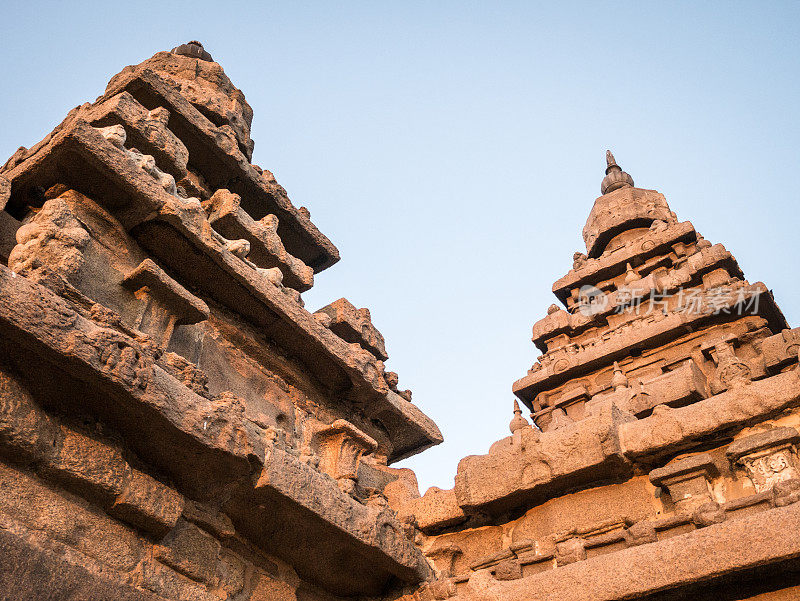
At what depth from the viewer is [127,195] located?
520 cm

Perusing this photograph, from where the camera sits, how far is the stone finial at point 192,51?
360 inches

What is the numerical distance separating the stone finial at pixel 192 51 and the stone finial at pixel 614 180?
9.48 m

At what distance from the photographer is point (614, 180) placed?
16.0 metres

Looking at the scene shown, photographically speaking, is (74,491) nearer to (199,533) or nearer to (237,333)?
(199,533)

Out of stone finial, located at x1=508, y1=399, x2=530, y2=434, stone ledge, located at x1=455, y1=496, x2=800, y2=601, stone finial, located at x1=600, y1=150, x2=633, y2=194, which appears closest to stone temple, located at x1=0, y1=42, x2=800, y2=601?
stone ledge, located at x1=455, y1=496, x2=800, y2=601

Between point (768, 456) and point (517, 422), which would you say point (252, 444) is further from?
point (517, 422)

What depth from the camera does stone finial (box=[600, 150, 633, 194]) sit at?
1586cm

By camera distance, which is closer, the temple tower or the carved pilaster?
the temple tower

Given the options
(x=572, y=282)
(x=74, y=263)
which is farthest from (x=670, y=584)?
(x=572, y=282)

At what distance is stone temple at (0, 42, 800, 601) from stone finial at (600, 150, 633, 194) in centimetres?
885

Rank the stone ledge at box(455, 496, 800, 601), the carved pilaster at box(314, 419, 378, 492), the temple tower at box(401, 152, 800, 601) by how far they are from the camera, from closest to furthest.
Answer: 1. the stone ledge at box(455, 496, 800, 601)
2. the temple tower at box(401, 152, 800, 601)
3. the carved pilaster at box(314, 419, 378, 492)

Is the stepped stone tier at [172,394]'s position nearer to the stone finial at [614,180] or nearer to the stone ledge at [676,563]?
the stone ledge at [676,563]

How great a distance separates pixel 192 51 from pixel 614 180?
32.3 ft

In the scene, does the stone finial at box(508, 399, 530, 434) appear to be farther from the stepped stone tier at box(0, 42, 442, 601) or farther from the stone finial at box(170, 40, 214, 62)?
the stone finial at box(170, 40, 214, 62)
